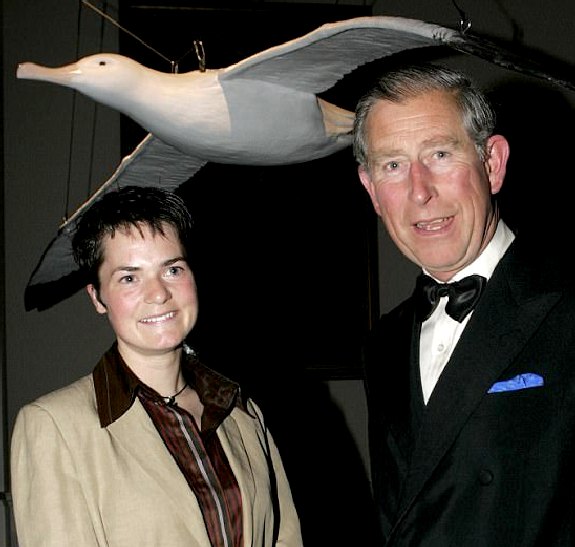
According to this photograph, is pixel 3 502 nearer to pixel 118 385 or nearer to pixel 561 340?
pixel 118 385

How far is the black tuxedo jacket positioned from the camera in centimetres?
141

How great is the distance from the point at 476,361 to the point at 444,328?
0.69 ft

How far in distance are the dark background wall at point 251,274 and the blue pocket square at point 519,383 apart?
1.79 m

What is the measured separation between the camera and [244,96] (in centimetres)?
164

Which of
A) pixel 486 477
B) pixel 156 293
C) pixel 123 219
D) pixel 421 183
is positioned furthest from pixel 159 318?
pixel 486 477

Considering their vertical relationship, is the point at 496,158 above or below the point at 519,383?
above

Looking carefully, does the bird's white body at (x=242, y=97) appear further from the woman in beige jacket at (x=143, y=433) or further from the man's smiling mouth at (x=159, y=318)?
the man's smiling mouth at (x=159, y=318)

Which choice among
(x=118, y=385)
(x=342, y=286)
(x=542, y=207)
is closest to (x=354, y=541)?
(x=342, y=286)

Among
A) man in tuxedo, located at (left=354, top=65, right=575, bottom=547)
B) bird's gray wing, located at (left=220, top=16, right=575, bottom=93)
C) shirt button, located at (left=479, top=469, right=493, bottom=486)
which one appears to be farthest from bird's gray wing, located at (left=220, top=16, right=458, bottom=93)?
shirt button, located at (left=479, top=469, right=493, bottom=486)

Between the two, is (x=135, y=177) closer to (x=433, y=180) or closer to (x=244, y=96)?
(x=244, y=96)

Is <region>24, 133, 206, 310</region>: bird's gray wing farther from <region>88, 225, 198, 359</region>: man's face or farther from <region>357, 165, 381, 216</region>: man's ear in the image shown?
<region>357, 165, 381, 216</region>: man's ear

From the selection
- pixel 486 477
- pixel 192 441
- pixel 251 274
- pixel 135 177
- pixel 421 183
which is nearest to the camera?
pixel 486 477

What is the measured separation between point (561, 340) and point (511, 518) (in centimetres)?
32

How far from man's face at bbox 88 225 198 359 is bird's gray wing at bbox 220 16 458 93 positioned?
0.37 meters
